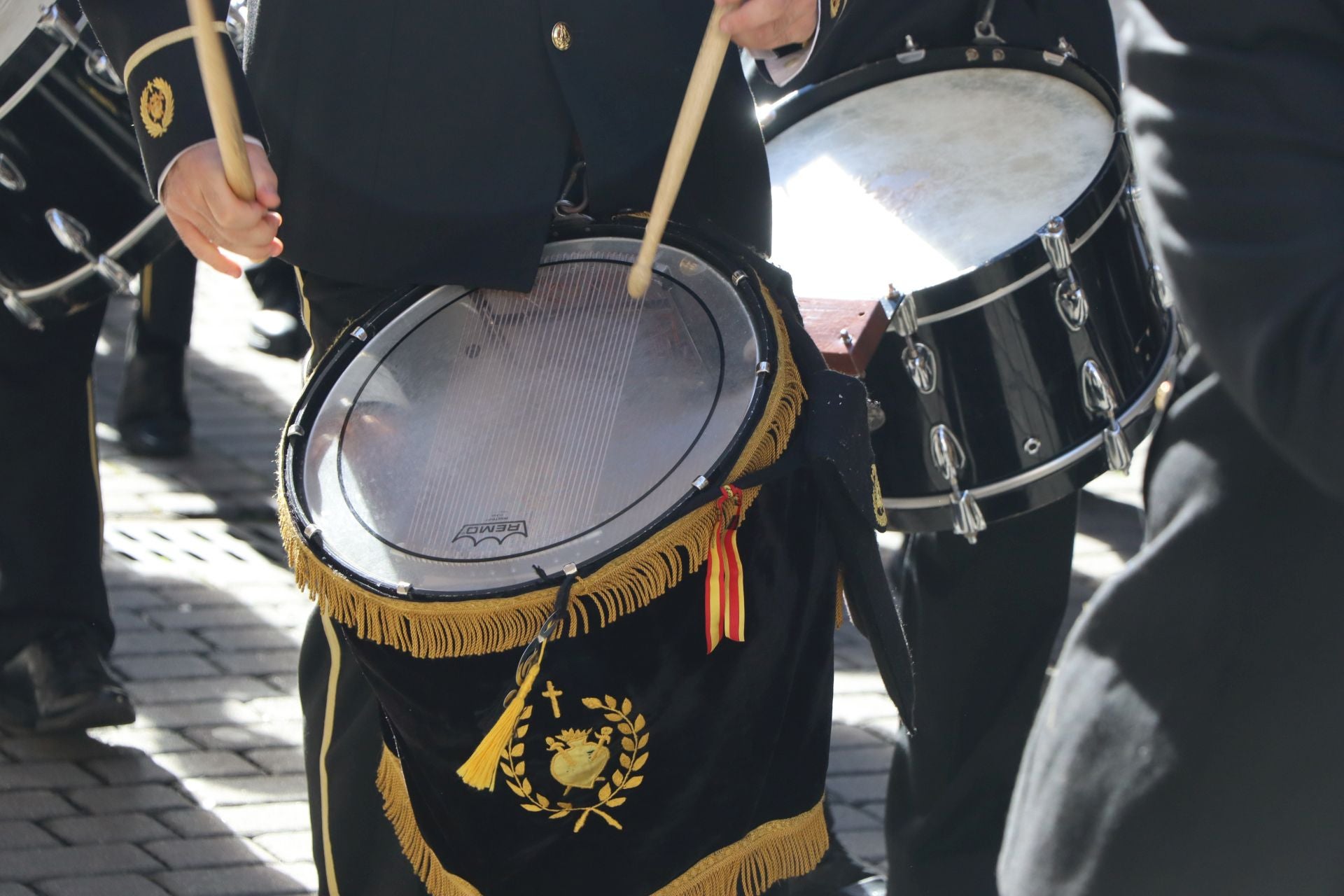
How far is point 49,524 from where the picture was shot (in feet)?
10.1

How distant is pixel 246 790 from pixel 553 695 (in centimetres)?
158

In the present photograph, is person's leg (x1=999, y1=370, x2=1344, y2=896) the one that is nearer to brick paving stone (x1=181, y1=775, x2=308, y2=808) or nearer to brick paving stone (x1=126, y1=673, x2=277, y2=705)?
brick paving stone (x1=181, y1=775, x2=308, y2=808)

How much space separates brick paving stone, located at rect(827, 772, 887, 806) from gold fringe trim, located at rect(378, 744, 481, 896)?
1.32 m

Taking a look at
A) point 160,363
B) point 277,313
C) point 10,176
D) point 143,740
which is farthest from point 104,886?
point 277,313

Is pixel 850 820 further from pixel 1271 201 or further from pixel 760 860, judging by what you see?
pixel 1271 201

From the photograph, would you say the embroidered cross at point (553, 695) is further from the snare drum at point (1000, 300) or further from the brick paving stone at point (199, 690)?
the brick paving stone at point (199, 690)

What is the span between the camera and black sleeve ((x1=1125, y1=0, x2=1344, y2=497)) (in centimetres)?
111

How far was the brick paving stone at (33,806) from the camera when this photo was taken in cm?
282

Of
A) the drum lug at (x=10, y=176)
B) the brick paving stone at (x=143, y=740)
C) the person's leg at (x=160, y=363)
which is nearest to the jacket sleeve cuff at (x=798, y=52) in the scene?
the drum lug at (x=10, y=176)

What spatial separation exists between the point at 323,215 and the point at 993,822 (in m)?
1.47

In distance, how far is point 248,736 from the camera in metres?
3.15

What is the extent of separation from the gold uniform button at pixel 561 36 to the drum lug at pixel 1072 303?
876 mm

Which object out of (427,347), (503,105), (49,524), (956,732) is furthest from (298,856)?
(503,105)

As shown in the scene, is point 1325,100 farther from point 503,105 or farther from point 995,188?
point 995,188
